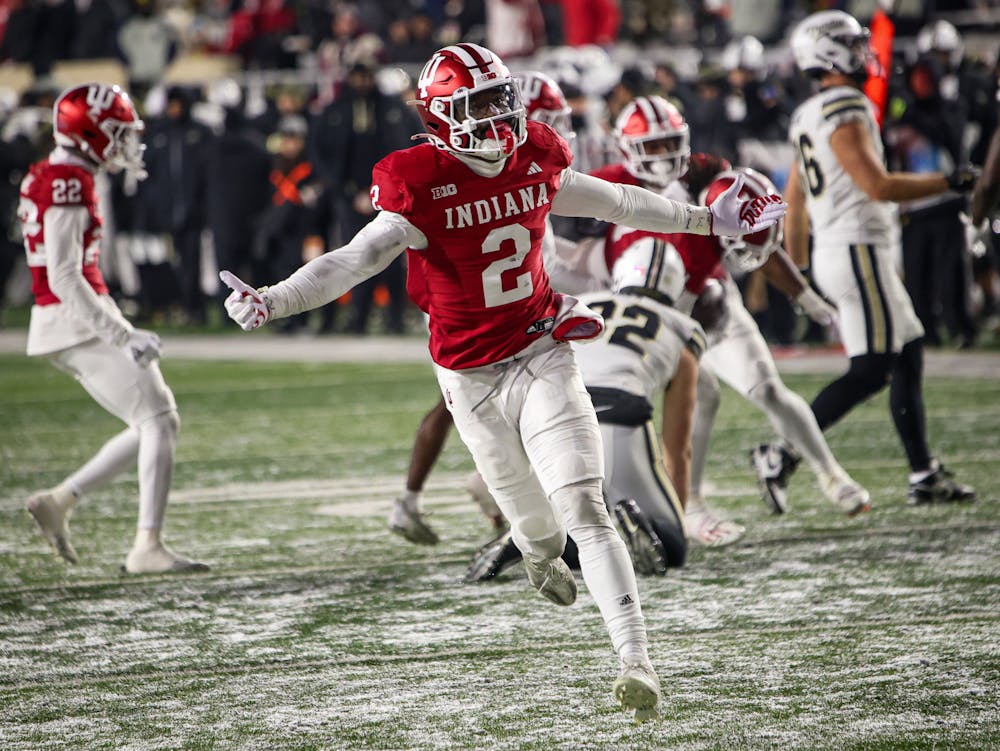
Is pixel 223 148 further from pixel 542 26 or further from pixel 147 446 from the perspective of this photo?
pixel 147 446

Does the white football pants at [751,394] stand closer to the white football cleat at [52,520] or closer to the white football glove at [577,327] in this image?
the white football glove at [577,327]

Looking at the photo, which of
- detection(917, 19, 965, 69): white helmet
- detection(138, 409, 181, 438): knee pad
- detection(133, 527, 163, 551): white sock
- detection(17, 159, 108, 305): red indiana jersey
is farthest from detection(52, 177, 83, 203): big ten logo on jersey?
detection(917, 19, 965, 69): white helmet

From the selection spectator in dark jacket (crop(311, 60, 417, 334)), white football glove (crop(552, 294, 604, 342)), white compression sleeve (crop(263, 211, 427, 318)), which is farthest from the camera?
spectator in dark jacket (crop(311, 60, 417, 334))

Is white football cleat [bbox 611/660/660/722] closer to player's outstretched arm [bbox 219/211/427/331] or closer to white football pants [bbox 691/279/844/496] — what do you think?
player's outstretched arm [bbox 219/211/427/331]

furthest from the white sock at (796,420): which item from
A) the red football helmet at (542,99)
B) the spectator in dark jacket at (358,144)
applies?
the spectator in dark jacket at (358,144)

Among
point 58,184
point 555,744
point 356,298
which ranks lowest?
point 356,298

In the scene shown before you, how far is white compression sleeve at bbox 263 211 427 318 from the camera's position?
149 inches

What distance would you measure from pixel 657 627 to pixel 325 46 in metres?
12.3

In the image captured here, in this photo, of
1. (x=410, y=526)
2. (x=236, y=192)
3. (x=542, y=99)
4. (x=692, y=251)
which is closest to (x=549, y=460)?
(x=410, y=526)

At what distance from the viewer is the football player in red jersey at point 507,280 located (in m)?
3.90

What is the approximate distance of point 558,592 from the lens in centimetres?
442

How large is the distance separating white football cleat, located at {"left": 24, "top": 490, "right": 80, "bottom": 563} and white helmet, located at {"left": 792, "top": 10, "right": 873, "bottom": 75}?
3.36m

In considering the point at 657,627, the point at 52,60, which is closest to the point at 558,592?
the point at 657,627

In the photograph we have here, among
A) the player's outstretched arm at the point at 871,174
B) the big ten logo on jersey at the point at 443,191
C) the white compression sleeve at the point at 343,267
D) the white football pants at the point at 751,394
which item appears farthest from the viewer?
the player's outstretched arm at the point at 871,174
